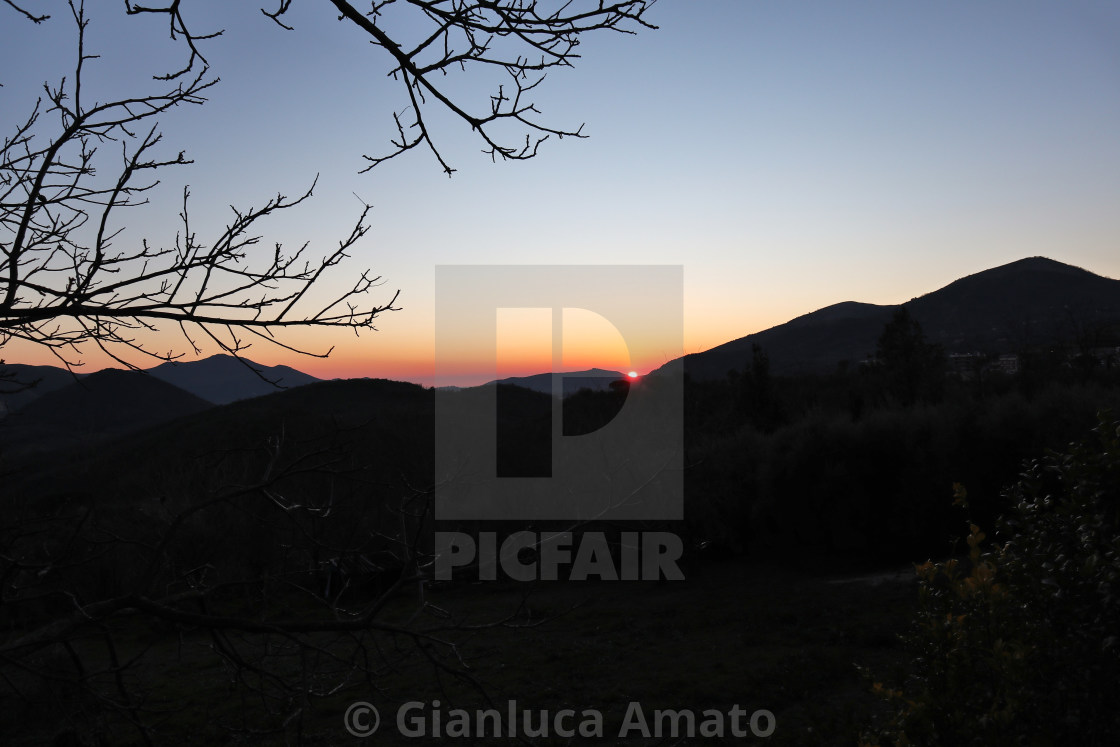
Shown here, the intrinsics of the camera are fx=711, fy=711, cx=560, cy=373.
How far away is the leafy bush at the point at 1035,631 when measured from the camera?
239 centimetres

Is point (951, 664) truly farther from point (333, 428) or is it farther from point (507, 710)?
point (507, 710)

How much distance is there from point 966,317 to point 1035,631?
97.4 m

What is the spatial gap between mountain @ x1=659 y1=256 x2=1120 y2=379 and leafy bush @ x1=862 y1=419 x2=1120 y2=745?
69173mm

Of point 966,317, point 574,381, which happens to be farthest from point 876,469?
point 966,317

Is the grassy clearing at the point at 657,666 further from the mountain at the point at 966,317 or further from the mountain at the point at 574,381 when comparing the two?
the mountain at the point at 966,317

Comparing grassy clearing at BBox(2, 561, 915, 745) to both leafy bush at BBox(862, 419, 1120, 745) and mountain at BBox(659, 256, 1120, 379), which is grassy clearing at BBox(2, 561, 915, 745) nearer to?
leafy bush at BBox(862, 419, 1120, 745)

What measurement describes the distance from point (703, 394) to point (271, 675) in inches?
1491

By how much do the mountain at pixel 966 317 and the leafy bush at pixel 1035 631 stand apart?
6917 cm

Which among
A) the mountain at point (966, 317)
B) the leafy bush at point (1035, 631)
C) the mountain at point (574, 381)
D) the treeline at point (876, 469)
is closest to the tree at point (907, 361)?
the treeline at point (876, 469)

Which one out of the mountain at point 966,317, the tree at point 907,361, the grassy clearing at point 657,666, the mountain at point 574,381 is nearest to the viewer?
the grassy clearing at point 657,666

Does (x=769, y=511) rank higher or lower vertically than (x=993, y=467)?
lower

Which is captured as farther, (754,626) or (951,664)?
(754,626)

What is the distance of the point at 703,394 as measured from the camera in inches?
1527

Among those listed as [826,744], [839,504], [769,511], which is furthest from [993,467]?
[826,744]
